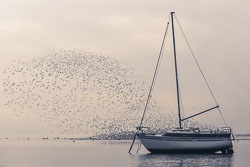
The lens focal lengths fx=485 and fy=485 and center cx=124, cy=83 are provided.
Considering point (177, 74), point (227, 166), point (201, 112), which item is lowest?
point (227, 166)

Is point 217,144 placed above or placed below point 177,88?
below

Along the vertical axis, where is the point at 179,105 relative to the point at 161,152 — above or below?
above

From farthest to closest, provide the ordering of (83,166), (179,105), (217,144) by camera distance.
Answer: (217,144) < (179,105) < (83,166)

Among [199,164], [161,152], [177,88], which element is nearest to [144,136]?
[161,152]

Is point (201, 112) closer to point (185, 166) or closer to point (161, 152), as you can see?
point (161, 152)

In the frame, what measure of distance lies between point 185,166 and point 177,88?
19799 millimetres

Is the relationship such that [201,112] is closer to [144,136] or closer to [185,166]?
[144,136]

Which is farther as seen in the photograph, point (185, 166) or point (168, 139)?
point (168, 139)

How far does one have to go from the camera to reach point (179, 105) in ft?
255

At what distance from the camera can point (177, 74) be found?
78.9 m

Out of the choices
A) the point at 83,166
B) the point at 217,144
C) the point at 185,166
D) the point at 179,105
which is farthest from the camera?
the point at 217,144

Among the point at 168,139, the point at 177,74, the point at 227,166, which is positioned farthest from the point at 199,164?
the point at 177,74

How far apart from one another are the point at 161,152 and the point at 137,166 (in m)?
18.6

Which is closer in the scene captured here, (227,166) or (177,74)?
(227,166)
